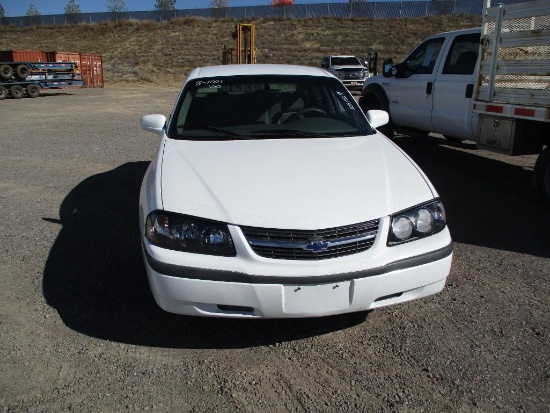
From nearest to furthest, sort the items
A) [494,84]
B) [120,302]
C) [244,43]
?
[120,302] → [494,84] → [244,43]

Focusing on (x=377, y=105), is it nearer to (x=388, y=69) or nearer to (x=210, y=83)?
(x=388, y=69)

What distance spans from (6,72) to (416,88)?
18610mm

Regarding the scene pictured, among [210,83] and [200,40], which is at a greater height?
[200,40]

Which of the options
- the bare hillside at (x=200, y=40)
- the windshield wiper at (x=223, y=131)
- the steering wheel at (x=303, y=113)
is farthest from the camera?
the bare hillside at (x=200, y=40)

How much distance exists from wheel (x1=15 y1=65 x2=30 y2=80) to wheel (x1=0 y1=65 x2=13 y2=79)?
12.4 inches

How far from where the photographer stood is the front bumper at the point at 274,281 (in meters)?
2.46

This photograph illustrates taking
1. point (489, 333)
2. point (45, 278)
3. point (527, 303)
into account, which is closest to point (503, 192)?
point (527, 303)

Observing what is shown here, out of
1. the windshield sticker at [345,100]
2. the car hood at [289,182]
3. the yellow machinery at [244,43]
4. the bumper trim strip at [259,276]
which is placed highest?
the yellow machinery at [244,43]

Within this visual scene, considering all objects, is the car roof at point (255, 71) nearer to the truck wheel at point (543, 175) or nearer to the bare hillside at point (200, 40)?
the truck wheel at point (543, 175)

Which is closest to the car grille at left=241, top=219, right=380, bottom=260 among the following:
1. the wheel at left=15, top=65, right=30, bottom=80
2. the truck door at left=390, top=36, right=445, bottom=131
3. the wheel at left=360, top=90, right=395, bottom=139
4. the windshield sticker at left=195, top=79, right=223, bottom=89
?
the windshield sticker at left=195, top=79, right=223, bottom=89

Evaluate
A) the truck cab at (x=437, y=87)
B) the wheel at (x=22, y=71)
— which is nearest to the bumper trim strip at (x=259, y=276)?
the truck cab at (x=437, y=87)

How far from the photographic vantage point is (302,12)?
49062 millimetres

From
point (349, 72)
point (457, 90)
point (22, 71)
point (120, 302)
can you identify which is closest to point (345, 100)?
point (120, 302)

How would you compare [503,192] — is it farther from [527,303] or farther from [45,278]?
[45,278]
